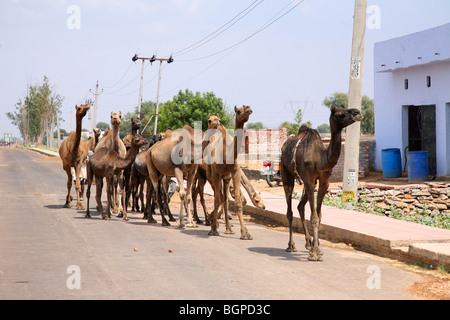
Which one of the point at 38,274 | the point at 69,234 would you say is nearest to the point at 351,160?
the point at 69,234

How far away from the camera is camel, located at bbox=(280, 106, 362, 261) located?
9.70 meters

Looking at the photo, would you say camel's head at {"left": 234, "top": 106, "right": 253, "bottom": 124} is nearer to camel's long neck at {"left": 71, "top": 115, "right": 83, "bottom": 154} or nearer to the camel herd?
the camel herd

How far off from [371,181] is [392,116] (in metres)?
4.09

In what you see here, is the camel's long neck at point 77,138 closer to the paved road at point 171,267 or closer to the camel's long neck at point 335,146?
the paved road at point 171,267

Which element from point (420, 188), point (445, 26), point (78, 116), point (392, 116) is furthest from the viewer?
point (392, 116)

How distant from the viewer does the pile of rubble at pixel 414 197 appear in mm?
19764

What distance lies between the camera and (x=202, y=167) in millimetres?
14641

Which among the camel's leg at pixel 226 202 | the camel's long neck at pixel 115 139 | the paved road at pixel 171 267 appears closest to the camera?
the paved road at pixel 171 267

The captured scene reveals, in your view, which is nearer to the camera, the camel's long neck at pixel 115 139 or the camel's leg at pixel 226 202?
the camel's leg at pixel 226 202

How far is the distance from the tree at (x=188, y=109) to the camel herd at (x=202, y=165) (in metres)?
49.7

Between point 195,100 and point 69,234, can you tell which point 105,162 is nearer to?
point 69,234

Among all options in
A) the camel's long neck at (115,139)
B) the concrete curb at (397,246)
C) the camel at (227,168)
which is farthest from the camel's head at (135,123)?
the concrete curb at (397,246)

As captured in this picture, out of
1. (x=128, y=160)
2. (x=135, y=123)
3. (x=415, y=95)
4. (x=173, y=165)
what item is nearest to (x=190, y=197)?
→ (x=173, y=165)

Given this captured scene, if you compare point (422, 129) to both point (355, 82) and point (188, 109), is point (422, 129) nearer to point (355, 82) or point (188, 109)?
point (355, 82)
